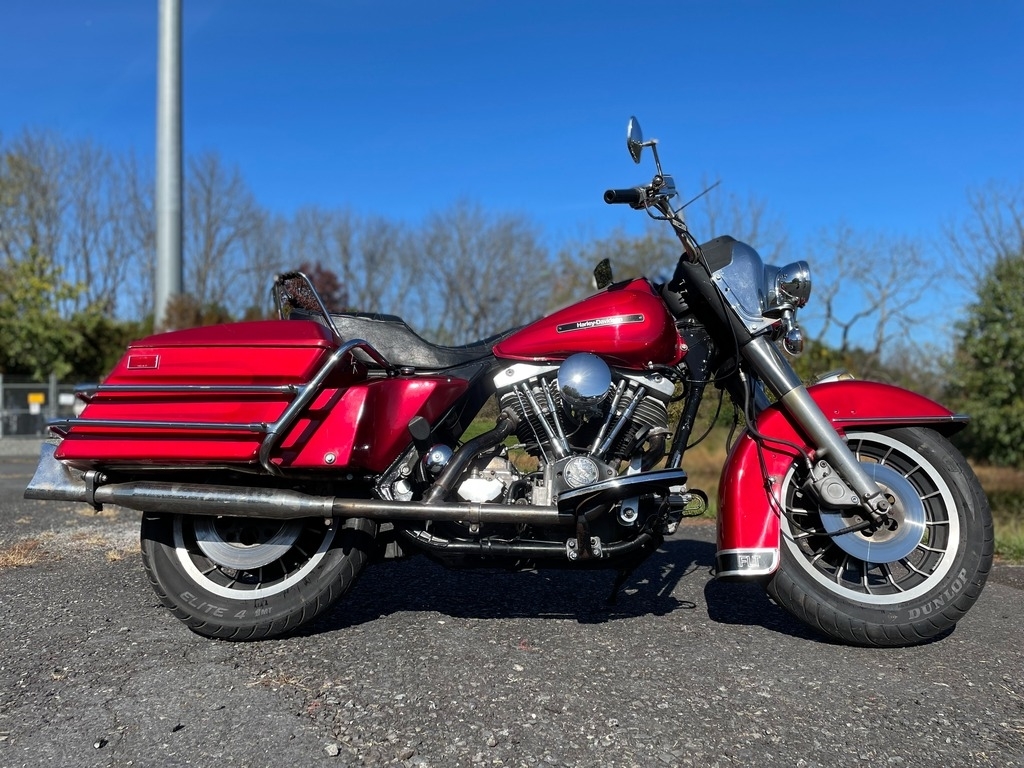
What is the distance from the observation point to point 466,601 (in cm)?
356

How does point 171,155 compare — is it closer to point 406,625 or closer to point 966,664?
point 406,625

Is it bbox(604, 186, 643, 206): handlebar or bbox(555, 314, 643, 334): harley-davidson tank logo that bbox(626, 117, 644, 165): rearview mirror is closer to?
bbox(604, 186, 643, 206): handlebar

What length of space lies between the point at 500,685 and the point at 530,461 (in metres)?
0.90

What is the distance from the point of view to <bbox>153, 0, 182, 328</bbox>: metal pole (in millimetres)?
19609

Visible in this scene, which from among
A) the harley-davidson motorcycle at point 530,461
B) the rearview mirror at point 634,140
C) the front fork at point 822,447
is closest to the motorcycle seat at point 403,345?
the harley-davidson motorcycle at point 530,461

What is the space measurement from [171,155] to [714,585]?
2053cm

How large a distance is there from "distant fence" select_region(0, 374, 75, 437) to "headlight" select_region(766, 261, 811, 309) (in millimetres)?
21848

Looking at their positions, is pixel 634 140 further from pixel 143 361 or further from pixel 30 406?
pixel 30 406

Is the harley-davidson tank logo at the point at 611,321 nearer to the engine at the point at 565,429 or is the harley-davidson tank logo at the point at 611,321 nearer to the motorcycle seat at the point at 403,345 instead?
the engine at the point at 565,429

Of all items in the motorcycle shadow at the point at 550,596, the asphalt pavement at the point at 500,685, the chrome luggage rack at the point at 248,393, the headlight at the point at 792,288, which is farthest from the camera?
the motorcycle shadow at the point at 550,596

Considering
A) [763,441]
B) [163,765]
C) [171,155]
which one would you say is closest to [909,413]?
[763,441]

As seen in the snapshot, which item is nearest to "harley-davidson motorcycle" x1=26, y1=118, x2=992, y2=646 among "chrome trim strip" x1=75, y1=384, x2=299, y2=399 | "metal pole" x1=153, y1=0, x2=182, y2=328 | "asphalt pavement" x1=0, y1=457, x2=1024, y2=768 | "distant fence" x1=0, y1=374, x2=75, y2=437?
"chrome trim strip" x1=75, y1=384, x2=299, y2=399

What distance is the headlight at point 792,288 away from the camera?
3.17 meters

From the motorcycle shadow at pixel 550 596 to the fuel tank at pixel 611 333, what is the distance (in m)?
1.04
